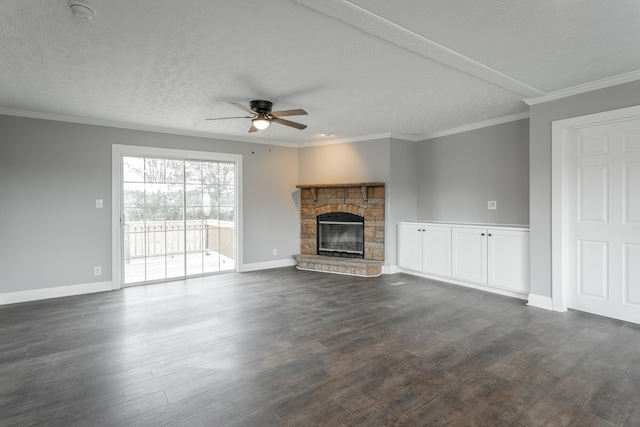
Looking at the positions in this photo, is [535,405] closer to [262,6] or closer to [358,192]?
[262,6]

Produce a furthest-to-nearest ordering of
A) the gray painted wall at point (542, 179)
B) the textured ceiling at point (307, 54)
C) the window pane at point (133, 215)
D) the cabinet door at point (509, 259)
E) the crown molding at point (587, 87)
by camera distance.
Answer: the window pane at point (133, 215) < the cabinet door at point (509, 259) < the gray painted wall at point (542, 179) < the crown molding at point (587, 87) < the textured ceiling at point (307, 54)

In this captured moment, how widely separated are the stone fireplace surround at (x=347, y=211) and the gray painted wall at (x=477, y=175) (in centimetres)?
98

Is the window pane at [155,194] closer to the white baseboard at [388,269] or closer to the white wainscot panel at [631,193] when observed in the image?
the white baseboard at [388,269]


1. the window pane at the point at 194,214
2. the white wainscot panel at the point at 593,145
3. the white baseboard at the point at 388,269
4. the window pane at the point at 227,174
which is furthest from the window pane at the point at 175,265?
the white wainscot panel at the point at 593,145

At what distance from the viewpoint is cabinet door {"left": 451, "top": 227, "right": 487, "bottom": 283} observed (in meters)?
4.68

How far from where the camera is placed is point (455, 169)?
561 cm

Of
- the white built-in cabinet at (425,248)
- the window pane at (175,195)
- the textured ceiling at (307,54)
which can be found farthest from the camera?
the window pane at (175,195)

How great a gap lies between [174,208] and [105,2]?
3.80 meters

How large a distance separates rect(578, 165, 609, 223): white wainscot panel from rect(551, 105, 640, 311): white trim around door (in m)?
0.14

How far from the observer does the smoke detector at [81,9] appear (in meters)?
2.01

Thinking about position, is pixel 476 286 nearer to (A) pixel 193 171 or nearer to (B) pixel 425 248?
(B) pixel 425 248

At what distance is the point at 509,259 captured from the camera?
4.35 meters

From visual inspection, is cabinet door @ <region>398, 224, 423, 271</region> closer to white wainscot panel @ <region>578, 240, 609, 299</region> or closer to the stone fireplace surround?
the stone fireplace surround

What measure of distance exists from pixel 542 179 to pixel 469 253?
4.80 ft
